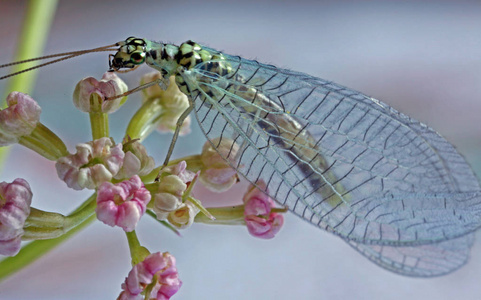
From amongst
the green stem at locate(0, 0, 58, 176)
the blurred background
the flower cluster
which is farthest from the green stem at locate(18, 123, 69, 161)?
the blurred background

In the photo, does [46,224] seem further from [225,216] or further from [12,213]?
[225,216]

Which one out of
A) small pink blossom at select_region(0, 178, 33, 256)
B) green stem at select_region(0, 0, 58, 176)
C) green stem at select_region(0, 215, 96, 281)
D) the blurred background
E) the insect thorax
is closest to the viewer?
small pink blossom at select_region(0, 178, 33, 256)

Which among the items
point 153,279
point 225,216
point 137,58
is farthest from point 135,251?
point 137,58

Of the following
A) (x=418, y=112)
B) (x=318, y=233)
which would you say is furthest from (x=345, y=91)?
(x=418, y=112)

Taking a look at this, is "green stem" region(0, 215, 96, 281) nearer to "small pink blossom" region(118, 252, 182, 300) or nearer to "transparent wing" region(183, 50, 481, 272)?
"small pink blossom" region(118, 252, 182, 300)

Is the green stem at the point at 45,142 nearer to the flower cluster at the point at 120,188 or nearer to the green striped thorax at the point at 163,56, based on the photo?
the flower cluster at the point at 120,188

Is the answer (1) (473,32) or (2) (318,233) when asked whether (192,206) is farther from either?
(1) (473,32)

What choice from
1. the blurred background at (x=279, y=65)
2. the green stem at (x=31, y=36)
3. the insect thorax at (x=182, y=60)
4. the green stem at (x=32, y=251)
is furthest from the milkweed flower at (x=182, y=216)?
the blurred background at (x=279, y=65)
